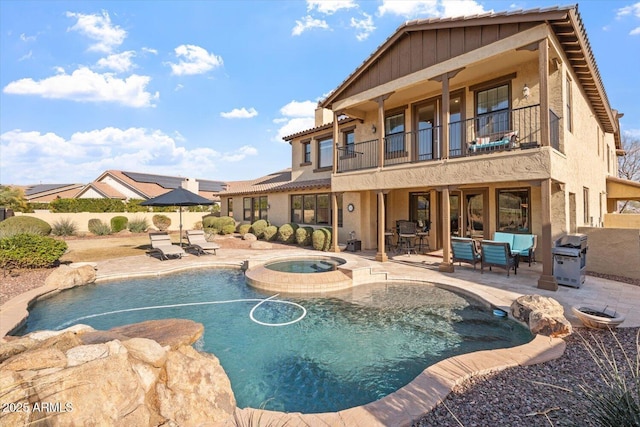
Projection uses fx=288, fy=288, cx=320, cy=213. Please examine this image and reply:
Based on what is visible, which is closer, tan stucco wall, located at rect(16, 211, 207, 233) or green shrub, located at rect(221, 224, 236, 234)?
green shrub, located at rect(221, 224, 236, 234)

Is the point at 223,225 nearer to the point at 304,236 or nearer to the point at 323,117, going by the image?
the point at 304,236

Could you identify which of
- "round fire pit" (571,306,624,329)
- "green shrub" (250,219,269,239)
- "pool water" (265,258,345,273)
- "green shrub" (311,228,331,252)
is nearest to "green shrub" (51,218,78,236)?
"green shrub" (250,219,269,239)

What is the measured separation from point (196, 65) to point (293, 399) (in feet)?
76.0

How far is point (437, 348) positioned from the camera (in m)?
5.20

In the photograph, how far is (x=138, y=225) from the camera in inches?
965

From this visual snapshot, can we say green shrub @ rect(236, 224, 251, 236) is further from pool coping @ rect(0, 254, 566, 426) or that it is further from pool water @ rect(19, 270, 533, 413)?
pool coping @ rect(0, 254, 566, 426)

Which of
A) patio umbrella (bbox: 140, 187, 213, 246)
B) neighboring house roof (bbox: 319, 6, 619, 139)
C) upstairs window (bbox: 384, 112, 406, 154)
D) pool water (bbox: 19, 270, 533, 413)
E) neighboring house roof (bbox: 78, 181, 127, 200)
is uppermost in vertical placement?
neighboring house roof (bbox: 319, 6, 619, 139)

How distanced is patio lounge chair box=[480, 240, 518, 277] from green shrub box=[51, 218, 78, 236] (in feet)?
89.5

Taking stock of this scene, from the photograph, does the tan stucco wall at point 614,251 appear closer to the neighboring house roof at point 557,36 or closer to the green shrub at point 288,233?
the neighboring house roof at point 557,36

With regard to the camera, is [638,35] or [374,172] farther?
[638,35]

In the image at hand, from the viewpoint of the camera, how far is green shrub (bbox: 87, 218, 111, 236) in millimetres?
22297

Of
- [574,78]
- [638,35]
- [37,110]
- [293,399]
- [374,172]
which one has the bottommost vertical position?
[293,399]

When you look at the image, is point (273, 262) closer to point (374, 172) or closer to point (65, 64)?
point (374, 172)

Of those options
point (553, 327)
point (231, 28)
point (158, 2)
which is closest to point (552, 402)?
point (553, 327)
